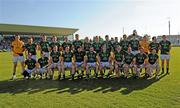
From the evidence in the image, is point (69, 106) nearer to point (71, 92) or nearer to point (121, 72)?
point (71, 92)

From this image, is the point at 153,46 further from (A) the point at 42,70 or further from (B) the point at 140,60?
(A) the point at 42,70

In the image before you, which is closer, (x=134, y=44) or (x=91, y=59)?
(x=91, y=59)

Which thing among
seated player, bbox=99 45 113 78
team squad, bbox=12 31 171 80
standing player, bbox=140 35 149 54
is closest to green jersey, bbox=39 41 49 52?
team squad, bbox=12 31 171 80

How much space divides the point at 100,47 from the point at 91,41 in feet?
2.44

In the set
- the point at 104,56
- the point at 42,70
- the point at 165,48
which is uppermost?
the point at 165,48

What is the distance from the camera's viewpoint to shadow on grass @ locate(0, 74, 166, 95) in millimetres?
9219

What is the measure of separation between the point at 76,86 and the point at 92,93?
1393 millimetres

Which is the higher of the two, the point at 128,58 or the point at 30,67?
the point at 128,58

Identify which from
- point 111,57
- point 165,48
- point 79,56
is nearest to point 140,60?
point 111,57

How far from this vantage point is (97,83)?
10445 millimetres

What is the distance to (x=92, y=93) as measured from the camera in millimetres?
8664

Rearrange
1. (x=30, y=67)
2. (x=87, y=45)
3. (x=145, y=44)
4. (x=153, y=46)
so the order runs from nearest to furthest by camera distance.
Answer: (x=30, y=67), (x=87, y=45), (x=153, y=46), (x=145, y=44)

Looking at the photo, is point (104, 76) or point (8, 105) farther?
point (104, 76)

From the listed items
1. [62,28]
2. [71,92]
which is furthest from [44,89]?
[62,28]
